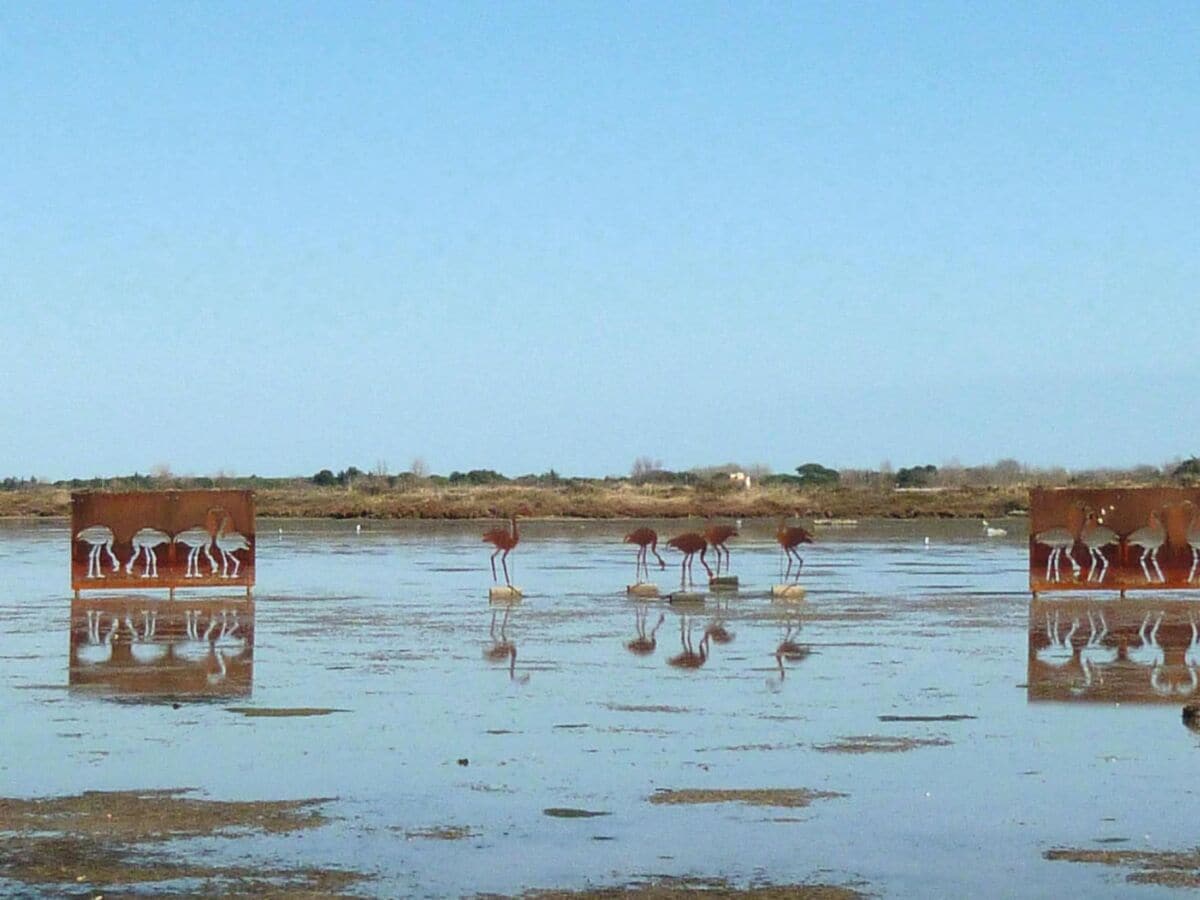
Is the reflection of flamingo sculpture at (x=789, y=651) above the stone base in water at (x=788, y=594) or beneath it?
beneath

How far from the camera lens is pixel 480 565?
137ft

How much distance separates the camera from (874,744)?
14.0 meters

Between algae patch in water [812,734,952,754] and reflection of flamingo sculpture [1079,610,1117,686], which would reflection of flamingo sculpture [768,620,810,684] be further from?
algae patch in water [812,734,952,754]

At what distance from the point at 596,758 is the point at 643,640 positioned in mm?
9173

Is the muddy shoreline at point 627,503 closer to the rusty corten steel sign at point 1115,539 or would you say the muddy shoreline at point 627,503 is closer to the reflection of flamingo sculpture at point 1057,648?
the rusty corten steel sign at point 1115,539

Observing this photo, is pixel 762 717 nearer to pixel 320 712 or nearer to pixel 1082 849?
pixel 320 712

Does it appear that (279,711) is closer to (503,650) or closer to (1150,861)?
(503,650)

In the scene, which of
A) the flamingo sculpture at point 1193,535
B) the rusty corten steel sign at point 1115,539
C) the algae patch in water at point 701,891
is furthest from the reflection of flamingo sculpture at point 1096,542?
the algae patch in water at point 701,891

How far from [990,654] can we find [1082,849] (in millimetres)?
10713

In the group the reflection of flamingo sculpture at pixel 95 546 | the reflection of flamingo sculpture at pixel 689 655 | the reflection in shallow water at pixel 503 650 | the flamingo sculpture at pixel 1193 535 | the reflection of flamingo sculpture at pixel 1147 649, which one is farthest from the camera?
the reflection of flamingo sculpture at pixel 95 546

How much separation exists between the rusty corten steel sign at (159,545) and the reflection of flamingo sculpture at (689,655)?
9921 millimetres

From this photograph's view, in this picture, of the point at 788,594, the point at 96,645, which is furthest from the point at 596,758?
the point at 788,594

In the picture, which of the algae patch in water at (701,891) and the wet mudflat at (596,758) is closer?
the algae patch in water at (701,891)

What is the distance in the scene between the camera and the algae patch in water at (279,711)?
15.5 metres
